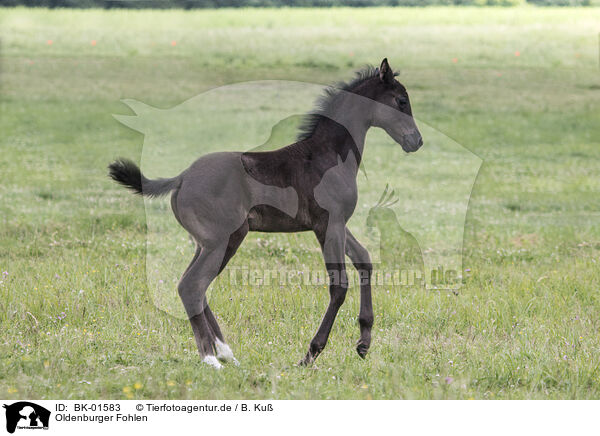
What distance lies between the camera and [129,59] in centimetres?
2598

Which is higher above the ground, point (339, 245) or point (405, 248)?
point (339, 245)

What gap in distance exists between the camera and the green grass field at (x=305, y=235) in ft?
18.2

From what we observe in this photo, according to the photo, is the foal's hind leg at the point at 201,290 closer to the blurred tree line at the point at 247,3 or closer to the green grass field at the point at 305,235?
the green grass field at the point at 305,235

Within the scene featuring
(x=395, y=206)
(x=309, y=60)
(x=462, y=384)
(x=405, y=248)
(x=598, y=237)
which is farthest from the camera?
(x=309, y=60)

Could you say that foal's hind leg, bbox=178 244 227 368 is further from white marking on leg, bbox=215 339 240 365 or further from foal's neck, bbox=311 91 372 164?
foal's neck, bbox=311 91 372 164

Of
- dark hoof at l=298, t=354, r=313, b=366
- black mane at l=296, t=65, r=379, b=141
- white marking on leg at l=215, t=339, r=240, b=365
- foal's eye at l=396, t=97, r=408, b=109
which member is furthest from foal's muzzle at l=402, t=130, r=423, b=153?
white marking on leg at l=215, t=339, r=240, b=365

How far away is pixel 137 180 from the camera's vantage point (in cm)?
580

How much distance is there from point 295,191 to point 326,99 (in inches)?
35.4

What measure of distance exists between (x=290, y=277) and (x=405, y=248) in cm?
225

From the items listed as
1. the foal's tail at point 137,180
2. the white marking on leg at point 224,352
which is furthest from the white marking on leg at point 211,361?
the foal's tail at point 137,180

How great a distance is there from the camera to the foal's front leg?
564 cm

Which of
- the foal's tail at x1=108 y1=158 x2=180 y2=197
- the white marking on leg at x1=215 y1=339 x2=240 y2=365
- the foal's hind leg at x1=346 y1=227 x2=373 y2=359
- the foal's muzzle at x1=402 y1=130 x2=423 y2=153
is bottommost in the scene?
the white marking on leg at x1=215 y1=339 x2=240 y2=365
